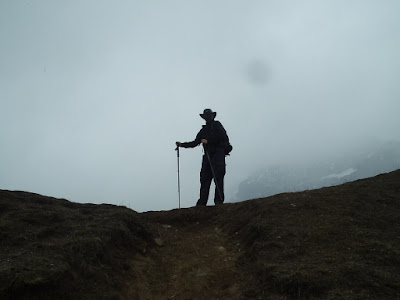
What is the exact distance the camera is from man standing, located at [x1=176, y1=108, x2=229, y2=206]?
1215 centimetres

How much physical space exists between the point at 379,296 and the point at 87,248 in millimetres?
4678

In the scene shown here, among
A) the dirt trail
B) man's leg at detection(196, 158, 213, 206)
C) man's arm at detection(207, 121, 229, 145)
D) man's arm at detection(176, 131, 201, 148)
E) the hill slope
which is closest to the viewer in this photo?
the hill slope

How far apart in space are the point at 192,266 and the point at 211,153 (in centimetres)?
617

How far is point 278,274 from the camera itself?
547cm

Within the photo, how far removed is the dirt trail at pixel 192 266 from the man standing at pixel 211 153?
303 centimetres

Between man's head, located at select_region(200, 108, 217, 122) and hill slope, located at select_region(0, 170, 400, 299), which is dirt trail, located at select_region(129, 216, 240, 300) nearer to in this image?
hill slope, located at select_region(0, 170, 400, 299)

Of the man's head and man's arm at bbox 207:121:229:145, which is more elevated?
the man's head

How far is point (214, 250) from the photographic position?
302 inches

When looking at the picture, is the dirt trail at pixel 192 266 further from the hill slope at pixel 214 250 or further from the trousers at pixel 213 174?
the trousers at pixel 213 174

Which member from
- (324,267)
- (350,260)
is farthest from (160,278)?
(350,260)

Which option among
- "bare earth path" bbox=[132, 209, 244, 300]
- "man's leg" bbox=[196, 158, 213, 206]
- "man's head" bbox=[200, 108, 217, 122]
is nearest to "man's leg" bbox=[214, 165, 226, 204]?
"man's leg" bbox=[196, 158, 213, 206]

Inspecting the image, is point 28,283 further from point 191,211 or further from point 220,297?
point 191,211

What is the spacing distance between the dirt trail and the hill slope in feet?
0.07

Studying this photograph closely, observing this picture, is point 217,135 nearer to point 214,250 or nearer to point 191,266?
point 214,250
